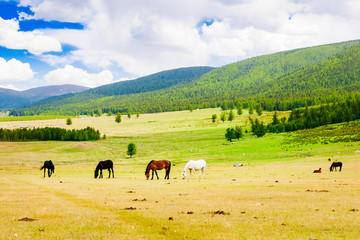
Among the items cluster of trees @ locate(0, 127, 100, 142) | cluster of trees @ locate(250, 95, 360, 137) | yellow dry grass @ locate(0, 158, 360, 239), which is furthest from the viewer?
cluster of trees @ locate(0, 127, 100, 142)

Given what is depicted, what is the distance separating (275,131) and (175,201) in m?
145

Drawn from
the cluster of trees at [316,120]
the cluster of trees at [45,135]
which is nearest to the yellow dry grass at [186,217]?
the cluster of trees at [316,120]

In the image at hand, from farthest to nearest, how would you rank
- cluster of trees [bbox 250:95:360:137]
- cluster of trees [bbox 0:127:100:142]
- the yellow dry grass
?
cluster of trees [bbox 0:127:100:142]
cluster of trees [bbox 250:95:360:137]
the yellow dry grass

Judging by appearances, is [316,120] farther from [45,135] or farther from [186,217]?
[45,135]

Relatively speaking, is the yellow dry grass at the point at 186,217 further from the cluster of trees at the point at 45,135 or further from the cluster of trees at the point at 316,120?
the cluster of trees at the point at 45,135

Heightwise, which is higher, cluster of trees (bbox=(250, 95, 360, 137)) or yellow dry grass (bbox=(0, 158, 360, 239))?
cluster of trees (bbox=(250, 95, 360, 137))

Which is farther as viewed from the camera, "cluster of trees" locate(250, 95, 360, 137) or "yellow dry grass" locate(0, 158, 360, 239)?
"cluster of trees" locate(250, 95, 360, 137)

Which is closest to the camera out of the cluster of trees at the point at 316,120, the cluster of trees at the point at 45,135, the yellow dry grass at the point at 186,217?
the yellow dry grass at the point at 186,217

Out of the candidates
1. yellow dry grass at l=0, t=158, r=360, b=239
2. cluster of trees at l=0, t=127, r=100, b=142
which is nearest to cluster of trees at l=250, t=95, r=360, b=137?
cluster of trees at l=0, t=127, r=100, b=142

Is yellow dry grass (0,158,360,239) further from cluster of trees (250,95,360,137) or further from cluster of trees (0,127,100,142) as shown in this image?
cluster of trees (0,127,100,142)

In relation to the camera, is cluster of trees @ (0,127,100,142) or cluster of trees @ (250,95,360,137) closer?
cluster of trees @ (250,95,360,137)

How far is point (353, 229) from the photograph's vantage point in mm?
12156

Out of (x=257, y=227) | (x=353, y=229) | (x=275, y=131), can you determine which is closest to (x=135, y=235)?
(x=257, y=227)

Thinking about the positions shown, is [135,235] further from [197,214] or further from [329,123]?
[329,123]
